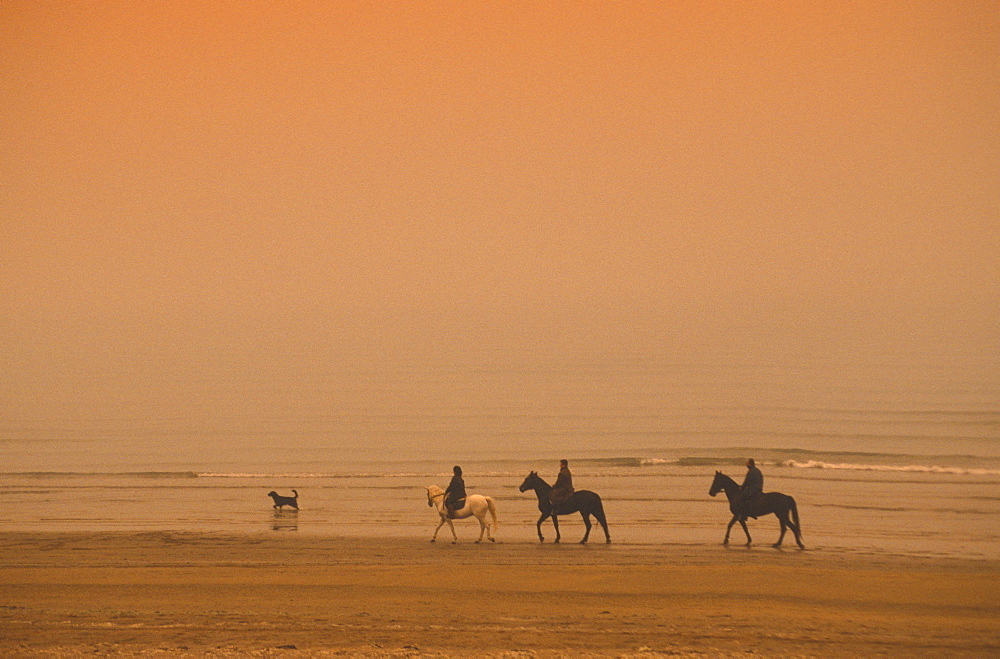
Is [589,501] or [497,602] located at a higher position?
[589,501]

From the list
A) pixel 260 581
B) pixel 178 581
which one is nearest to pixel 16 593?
pixel 178 581

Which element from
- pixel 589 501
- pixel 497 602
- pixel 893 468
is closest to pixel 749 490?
pixel 589 501

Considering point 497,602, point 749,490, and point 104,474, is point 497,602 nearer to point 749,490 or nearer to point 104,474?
point 749,490

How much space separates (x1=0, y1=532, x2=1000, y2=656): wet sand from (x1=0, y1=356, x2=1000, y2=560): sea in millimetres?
2484

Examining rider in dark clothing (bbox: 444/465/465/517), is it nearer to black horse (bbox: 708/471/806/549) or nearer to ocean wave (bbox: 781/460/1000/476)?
black horse (bbox: 708/471/806/549)

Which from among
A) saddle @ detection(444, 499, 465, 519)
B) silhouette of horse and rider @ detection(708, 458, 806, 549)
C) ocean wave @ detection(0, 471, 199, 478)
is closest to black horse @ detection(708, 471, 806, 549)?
silhouette of horse and rider @ detection(708, 458, 806, 549)

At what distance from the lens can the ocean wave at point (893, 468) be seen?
104ft

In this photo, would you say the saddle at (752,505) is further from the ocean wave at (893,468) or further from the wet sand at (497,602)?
the ocean wave at (893,468)

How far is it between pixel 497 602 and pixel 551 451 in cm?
2954

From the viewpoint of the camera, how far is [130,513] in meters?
25.4

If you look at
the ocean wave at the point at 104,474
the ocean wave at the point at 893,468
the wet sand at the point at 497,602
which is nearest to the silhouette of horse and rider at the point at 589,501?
the wet sand at the point at 497,602

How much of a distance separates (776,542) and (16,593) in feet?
39.7

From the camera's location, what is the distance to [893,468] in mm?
32688

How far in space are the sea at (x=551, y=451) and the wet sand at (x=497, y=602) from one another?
2.48 meters
